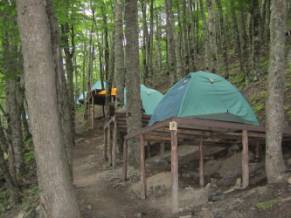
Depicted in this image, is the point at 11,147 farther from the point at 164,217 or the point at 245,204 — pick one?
the point at 245,204

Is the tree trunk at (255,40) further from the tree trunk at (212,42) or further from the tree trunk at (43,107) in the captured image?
the tree trunk at (43,107)

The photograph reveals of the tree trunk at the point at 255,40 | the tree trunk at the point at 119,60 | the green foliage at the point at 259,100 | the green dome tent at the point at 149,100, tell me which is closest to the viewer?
the green foliage at the point at 259,100

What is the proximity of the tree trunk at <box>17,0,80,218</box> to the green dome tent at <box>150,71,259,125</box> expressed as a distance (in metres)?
4.06

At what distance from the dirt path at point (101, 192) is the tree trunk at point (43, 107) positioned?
2.18 m

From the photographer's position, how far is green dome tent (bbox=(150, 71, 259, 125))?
1037 cm

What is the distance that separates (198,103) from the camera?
34.2 feet

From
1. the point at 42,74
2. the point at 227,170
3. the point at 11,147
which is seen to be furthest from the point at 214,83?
the point at 11,147

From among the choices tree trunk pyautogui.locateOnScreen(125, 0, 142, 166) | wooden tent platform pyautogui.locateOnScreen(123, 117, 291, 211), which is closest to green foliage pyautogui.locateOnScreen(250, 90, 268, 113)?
wooden tent platform pyautogui.locateOnScreen(123, 117, 291, 211)

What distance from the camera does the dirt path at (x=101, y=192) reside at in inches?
364

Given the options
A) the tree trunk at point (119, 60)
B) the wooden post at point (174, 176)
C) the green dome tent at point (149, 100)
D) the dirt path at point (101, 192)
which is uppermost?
the tree trunk at point (119, 60)

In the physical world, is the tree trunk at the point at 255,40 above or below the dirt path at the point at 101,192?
above

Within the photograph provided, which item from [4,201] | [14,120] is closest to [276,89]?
[14,120]

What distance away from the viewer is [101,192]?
11.0 metres

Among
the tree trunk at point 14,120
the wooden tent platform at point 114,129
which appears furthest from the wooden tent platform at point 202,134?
the tree trunk at point 14,120
